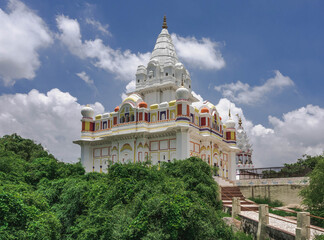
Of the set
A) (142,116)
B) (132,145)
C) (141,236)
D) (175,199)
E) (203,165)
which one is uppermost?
(142,116)

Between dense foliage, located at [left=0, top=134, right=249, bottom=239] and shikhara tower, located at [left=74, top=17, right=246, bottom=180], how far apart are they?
11235mm

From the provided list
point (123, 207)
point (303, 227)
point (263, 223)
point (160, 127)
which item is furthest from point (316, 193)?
point (160, 127)

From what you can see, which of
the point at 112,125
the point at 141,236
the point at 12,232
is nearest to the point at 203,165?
the point at 141,236

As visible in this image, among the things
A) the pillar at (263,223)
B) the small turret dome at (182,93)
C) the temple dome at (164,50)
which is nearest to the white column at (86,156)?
the small turret dome at (182,93)

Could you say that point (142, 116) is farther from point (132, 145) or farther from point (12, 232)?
point (12, 232)

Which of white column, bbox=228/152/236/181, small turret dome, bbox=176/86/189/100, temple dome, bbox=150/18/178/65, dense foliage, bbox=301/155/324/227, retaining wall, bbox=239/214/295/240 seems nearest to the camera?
retaining wall, bbox=239/214/295/240

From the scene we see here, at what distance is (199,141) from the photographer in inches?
1463

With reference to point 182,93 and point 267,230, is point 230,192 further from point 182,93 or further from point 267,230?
point 267,230

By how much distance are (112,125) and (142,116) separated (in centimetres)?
423

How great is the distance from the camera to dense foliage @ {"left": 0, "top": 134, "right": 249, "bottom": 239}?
46.1ft

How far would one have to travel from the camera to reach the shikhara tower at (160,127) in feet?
116

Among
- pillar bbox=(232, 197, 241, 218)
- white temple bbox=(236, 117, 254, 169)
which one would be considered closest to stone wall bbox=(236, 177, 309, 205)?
pillar bbox=(232, 197, 241, 218)

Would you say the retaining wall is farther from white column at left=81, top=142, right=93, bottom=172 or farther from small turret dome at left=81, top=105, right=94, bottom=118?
small turret dome at left=81, top=105, right=94, bottom=118

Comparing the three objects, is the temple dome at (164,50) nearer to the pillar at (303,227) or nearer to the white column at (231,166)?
the white column at (231,166)
